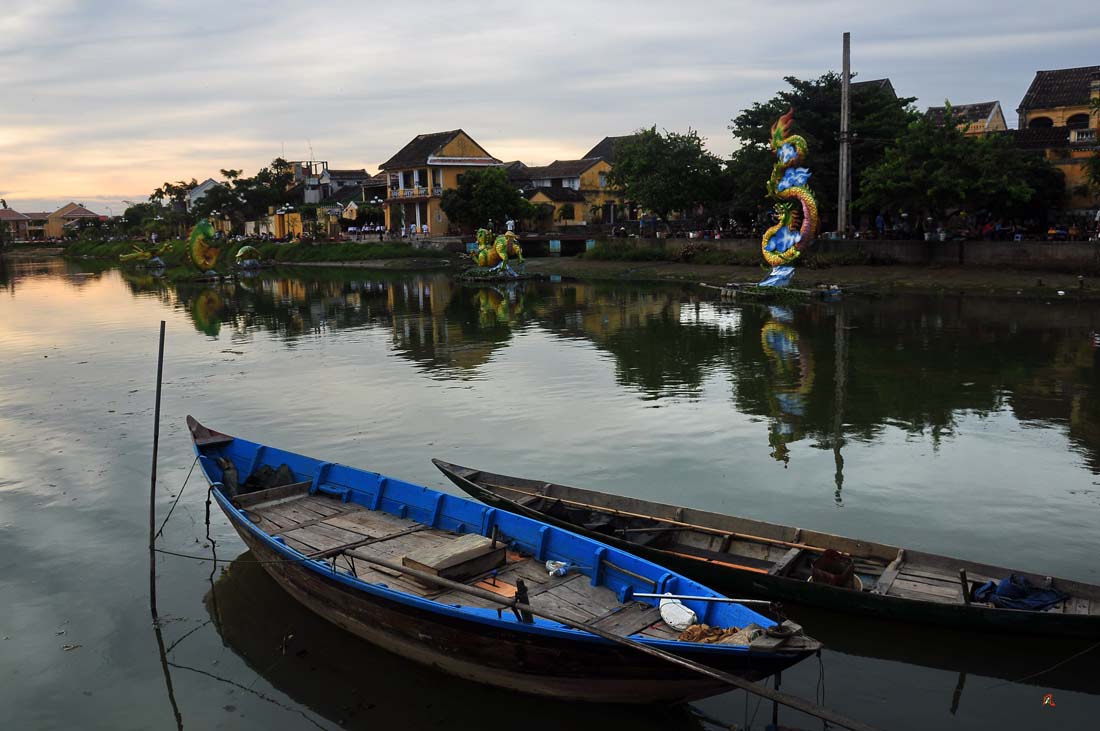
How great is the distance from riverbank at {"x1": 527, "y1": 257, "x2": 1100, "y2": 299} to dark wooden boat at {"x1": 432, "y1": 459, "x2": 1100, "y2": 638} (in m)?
30.0

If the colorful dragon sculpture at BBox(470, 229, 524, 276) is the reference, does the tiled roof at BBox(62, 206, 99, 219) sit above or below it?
above

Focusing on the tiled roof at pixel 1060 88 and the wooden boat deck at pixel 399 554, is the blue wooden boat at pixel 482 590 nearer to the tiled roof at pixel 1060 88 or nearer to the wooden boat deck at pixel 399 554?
the wooden boat deck at pixel 399 554

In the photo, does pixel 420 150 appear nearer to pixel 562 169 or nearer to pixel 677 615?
pixel 562 169

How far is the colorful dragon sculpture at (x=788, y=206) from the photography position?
36.5 m

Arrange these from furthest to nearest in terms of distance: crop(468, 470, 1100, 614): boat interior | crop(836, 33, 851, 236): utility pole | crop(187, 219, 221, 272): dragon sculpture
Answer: crop(187, 219, 221, 272): dragon sculpture → crop(836, 33, 851, 236): utility pole → crop(468, 470, 1100, 614): boat interior

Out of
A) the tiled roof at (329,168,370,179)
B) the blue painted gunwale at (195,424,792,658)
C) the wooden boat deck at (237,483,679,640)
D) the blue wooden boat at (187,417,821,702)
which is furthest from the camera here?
the tiled roof at (329,168,370,179)

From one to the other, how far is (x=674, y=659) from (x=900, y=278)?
37175 mm

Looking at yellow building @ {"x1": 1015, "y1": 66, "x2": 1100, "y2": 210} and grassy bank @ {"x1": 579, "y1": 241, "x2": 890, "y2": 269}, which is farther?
grassy bank @ {"x1": 579, "y1": 241, "x2": 890, "y2": 269}

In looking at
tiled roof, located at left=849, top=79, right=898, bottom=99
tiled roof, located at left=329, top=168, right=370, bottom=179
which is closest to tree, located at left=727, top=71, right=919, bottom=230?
tiled roof, located at left=849, top=79, right=898, bottom=99

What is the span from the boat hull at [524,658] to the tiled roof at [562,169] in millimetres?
69692

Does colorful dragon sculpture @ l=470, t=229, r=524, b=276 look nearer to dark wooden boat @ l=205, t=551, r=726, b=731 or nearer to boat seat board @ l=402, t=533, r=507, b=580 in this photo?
dark wooden boat @ l=205, t=551, r=726, b=731

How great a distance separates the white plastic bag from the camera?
8.45 meters

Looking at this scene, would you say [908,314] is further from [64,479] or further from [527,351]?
[64,479]

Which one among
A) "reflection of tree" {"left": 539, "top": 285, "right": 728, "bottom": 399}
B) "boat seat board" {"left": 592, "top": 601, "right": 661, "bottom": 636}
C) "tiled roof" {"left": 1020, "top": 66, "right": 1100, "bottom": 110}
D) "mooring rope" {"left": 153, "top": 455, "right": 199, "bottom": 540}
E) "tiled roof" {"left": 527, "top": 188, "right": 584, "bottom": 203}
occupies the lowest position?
"mooring rope" {"left": 153, "top": 455, "right": 199, "bottom": 540}
